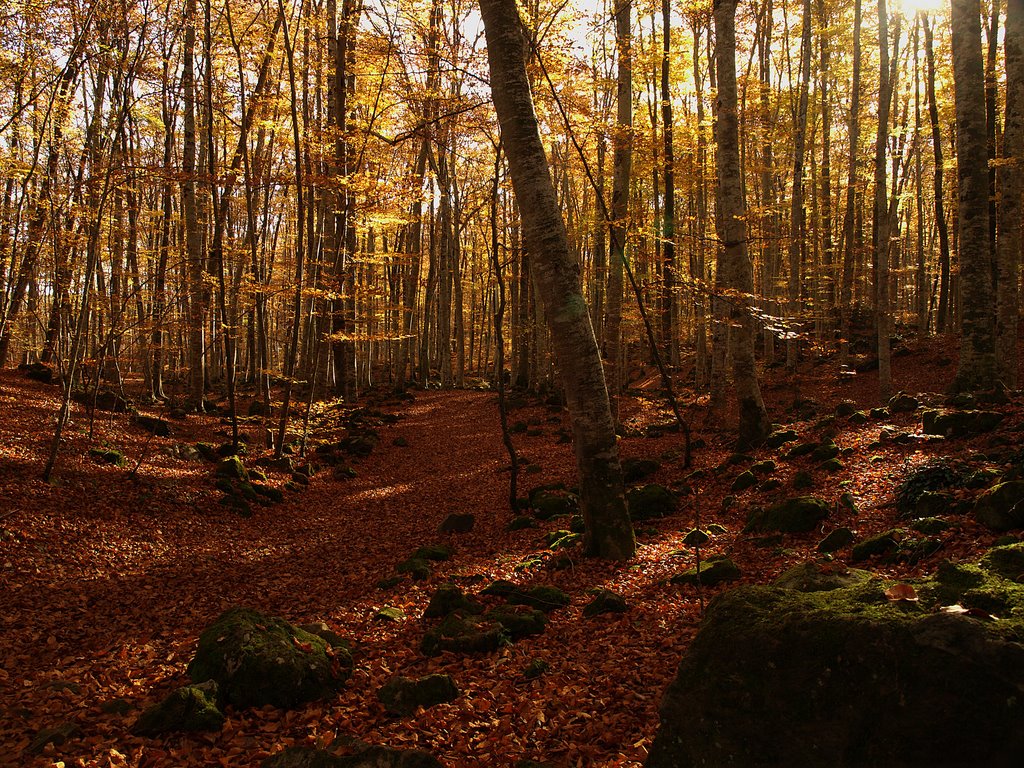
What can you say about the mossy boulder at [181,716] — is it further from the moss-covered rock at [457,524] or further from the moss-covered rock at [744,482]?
the moss-covered rock at [744,482]

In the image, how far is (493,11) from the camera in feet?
19.7

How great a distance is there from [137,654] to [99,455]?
6568 millimetres

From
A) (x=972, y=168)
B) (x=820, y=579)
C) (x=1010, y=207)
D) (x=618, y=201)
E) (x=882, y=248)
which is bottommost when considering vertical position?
(x=820, y=579)

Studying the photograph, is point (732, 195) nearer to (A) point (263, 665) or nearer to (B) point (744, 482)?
(B) point (744, 482)

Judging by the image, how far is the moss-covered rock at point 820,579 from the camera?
293 cm

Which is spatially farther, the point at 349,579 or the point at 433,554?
the point at 433,554

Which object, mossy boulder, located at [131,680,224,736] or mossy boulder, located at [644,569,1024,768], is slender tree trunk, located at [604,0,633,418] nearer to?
mossy boulder, located at [131,680,224,736]

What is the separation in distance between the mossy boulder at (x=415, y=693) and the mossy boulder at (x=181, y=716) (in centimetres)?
102

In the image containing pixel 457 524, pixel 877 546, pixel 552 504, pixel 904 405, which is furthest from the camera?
pixel 904 405

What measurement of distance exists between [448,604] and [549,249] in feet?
11.7

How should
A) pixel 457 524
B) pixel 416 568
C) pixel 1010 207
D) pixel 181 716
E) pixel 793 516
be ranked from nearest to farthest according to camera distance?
pixel 181 716
pixel 793 516
pixel 416 568
pixel 457 524
pixel 1010 207

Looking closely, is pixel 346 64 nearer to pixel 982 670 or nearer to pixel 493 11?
pixel 493 11

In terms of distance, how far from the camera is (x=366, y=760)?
2.86 metres

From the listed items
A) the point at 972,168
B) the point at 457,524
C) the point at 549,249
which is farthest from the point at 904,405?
the point at 457,524
